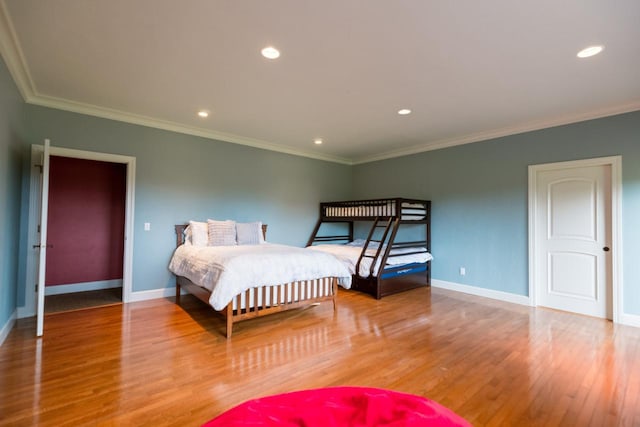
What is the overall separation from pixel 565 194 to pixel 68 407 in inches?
209

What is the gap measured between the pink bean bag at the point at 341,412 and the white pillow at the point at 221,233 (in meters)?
3.36

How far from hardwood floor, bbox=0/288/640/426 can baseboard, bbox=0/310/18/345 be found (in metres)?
0.07

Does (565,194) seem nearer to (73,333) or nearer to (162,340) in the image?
(162,340)

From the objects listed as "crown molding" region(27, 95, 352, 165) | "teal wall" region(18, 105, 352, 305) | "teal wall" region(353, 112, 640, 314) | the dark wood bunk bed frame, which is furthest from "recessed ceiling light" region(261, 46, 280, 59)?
"teal wall" region(353, 112, 640, 314)

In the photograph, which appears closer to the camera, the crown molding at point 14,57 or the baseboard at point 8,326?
the crown molding at point 14,57

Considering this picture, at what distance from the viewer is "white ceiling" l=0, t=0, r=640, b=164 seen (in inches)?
77.8

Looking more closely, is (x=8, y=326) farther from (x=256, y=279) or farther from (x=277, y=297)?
(x=277, y=297)

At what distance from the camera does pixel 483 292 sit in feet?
15.1

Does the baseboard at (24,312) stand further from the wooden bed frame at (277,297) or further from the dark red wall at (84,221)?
the wooden bed frame at (277,297)

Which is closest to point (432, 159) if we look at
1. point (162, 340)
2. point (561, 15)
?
point (561, 15)

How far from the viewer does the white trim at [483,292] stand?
4238 millimetres

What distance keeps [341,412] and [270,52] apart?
2.48 meters

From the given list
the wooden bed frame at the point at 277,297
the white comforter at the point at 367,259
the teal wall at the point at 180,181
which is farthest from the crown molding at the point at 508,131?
the wooden bed frame at the point at 277,297

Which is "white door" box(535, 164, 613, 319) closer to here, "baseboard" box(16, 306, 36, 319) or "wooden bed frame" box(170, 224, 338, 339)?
"wooden bed frame" box(170, 224, 338, 339)
